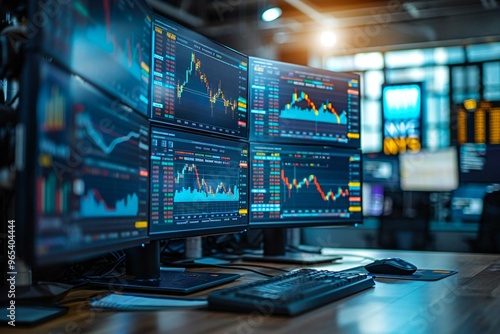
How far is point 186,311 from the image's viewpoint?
116 cm

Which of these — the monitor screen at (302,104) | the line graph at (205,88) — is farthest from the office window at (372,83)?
the line graph at (205,88)

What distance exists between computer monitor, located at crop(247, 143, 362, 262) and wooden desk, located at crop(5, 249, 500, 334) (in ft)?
2.14

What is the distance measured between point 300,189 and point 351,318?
104 centimetres

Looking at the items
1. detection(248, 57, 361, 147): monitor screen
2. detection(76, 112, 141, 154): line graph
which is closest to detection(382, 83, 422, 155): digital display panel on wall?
detection(248, 57, 361, 147): monitor screen

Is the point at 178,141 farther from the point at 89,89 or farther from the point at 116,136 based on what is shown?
the point at 89,89

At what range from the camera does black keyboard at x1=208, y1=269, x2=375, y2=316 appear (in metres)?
1.13

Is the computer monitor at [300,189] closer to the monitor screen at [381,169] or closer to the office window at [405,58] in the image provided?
the monitor screen at [381,169]

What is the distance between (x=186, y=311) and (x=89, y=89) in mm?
458

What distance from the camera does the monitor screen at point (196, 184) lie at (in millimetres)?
1475

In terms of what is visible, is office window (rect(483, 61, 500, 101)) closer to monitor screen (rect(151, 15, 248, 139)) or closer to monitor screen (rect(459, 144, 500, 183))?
monitor screen (rect(459, 144, 500, 183))

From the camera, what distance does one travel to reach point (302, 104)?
216 cm

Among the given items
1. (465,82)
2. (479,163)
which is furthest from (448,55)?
(479,163)

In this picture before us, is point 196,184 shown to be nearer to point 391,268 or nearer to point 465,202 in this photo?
point 391,268

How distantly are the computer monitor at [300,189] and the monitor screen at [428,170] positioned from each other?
3227mm
